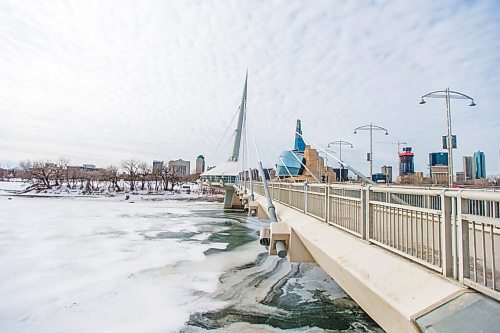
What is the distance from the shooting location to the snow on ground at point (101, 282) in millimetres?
8695

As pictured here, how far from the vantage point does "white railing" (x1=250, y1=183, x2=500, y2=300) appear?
3346 mm

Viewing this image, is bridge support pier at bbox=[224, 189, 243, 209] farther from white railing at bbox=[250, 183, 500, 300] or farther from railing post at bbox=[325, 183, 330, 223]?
white railing at bbox=[250, 183, 500, 300]

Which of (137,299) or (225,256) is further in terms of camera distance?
(225,256)

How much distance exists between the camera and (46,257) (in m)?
15.9

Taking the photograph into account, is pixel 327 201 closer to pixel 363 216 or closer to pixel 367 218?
pixel 363 216

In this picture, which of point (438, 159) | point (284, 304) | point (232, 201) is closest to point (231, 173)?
point (232, 201)

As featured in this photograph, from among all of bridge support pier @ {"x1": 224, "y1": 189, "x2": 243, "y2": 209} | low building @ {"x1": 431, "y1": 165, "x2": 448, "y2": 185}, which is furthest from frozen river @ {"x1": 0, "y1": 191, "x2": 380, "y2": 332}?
bridge support pier @ {"x1": 224, "y1": 189, "x2": 243, "y2": 209}

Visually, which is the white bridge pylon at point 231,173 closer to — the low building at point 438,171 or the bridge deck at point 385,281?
the low building at point 438,171

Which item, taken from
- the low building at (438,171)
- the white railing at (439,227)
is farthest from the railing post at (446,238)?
the low building at (438,171)

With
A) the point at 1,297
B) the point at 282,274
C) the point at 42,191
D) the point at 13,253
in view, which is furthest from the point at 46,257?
the point at 42,191

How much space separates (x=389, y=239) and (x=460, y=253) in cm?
175

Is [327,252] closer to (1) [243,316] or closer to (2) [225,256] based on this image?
(1) [243,316]

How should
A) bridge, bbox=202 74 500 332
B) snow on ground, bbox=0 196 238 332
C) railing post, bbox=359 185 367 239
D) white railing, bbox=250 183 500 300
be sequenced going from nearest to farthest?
1. bridge, bbox=202 74 500 332
2. white railing, bbox=250 183 500 300
3. railing post, bbox=359 185 367 239
4. snow on ground, bbox=0 196 238 332

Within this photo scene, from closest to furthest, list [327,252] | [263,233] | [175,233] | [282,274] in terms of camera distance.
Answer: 1. [327,252]
2. [263,233]
3. [282,274]
4. [175,233]
